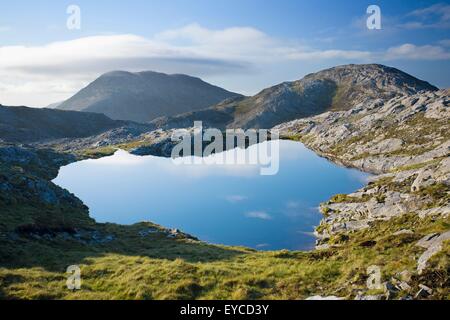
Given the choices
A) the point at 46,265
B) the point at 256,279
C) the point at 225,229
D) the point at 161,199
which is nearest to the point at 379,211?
the point at 225,229

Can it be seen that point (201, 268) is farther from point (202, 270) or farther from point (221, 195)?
point (221, 195)

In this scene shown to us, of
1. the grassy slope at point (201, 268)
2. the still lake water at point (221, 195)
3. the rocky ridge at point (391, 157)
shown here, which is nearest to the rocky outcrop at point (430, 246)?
the grassy slope at point (201, 268)

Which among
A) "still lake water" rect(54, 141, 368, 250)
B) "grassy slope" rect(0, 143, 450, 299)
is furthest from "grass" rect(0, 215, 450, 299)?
"still lake water" rect(54, 141, 368, 250)

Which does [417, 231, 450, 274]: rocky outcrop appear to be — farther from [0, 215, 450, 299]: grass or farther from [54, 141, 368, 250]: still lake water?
[54, 141, 368, 250]: still lake water

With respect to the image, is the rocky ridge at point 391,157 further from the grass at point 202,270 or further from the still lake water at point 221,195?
the grass at point 202,270

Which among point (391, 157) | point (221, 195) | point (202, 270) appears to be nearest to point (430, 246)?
point (202, 270)

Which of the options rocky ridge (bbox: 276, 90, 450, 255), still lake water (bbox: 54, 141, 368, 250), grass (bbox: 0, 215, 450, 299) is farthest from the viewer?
still lake water (bbox: 54, 141, 368, 250)

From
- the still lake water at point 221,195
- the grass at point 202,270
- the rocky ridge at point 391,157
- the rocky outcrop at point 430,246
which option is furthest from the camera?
the still lake water at point 221,195

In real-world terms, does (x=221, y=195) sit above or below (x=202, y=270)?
below
